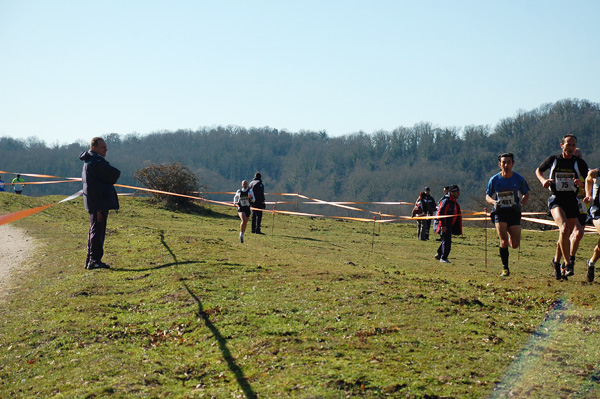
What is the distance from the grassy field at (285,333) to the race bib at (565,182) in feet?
4.73

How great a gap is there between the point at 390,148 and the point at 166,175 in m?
146

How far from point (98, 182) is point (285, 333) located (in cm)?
573

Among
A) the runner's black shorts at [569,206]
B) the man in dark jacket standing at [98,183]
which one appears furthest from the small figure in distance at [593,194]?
the man in dark jacket standing at [98,183]

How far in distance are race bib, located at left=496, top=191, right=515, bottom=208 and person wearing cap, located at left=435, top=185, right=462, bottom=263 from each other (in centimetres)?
483

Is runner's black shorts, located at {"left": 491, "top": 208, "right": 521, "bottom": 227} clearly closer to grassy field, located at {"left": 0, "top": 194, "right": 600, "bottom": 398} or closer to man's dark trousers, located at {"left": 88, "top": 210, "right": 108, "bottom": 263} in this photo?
grassy field, located at {"left": 0, "top": 194, "right": 600, "bottom": 398}

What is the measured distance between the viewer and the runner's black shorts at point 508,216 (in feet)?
34.0

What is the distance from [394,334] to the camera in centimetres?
648

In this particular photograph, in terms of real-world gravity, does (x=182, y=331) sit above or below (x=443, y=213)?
below

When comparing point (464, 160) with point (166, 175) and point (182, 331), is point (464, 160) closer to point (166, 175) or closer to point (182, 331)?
point (166, 175)

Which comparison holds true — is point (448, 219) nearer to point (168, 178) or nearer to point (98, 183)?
point (98, 183)

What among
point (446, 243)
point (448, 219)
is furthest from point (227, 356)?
point (446, 243)

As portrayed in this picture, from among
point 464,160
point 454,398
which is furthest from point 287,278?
point 464,160

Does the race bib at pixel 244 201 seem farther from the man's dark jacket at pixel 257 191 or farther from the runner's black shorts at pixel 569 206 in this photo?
the runner's black shorts at pixel 569 206

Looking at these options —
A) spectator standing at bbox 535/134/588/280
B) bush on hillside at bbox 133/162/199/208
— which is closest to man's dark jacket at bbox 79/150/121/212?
spectator standing at bbox 535/134/588/280
